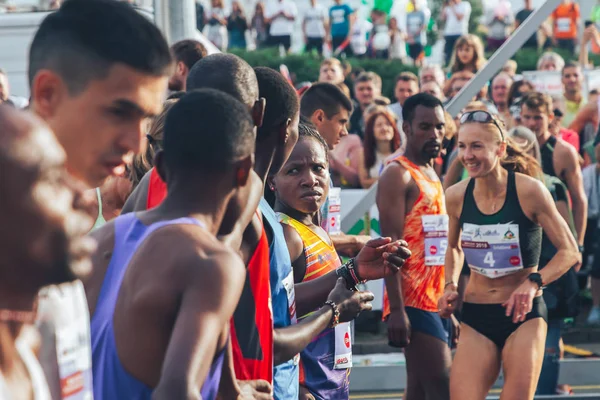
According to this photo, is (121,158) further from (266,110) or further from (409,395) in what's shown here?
(409,395)

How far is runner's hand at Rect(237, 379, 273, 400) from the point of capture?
9.59 feet

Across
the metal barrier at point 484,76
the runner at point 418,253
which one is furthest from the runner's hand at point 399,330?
the metal barrier at point 484,76

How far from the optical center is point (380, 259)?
4035 mm

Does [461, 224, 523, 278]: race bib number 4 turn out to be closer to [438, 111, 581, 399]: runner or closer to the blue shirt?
[438, 111, 581, 399]: runner

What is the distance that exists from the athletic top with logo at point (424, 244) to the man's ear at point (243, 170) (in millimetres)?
4126

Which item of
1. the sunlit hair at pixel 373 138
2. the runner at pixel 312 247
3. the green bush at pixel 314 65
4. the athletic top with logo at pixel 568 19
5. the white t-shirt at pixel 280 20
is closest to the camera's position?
the runner at pixel 312 247

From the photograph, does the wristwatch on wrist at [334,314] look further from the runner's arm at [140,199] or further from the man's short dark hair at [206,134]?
the man's short dark hair at [206,134]

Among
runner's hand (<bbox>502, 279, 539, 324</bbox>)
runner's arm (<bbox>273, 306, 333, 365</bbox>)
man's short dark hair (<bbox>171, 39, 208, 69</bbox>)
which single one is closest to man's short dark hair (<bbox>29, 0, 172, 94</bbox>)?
runner's arm (<bbox>273, 306, 333, 365</bbox>)

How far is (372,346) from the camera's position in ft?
30.8

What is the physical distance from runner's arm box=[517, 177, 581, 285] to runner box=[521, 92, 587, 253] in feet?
8.46

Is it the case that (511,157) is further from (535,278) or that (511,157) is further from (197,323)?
(197,323)

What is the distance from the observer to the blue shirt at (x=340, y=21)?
16750 millimetres

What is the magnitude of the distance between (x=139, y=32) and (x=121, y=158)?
327mm

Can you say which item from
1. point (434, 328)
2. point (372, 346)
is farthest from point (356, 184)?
point (434, 328)
